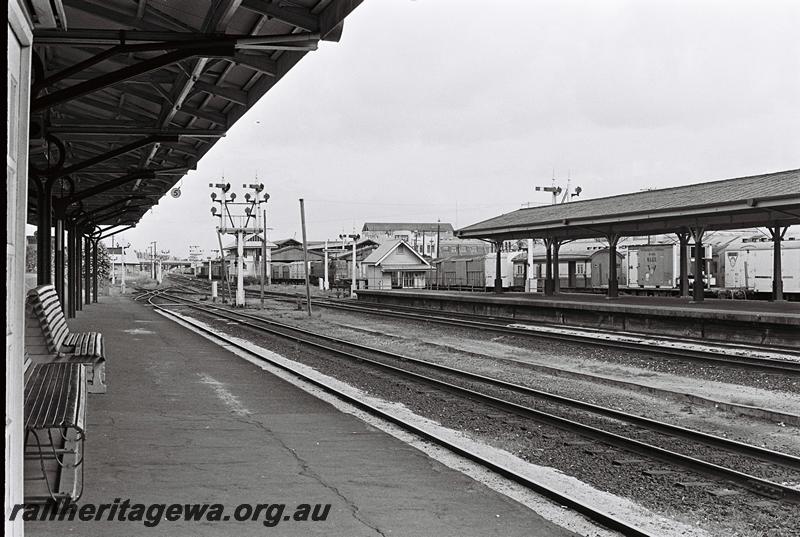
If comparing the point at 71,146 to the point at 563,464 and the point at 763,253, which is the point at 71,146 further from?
the point at 763,253

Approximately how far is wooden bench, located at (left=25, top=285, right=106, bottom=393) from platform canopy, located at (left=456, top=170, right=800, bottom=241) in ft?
57.4

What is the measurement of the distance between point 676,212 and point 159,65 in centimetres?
1933

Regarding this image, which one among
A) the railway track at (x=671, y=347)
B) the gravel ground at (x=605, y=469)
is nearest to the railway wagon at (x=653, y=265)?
the railway track at (x=671, y=347)

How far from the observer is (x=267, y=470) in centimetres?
625

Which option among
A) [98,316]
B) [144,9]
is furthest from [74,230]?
[144,9]

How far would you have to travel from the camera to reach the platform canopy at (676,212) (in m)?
21.3

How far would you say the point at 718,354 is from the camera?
53.3ft

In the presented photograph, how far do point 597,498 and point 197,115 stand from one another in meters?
9.23

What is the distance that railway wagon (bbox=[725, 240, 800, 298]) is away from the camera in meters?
33.0

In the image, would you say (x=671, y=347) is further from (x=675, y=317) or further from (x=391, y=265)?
(x=391, y=265)

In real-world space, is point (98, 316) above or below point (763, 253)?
below

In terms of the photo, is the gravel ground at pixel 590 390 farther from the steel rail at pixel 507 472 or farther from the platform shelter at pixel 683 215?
the platform shelter at pixel 683 215

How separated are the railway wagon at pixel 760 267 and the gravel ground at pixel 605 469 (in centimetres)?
2679

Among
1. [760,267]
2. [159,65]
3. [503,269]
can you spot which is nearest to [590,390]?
[159,65]
